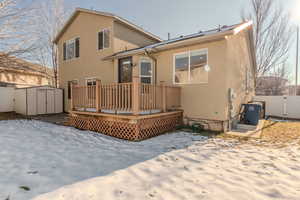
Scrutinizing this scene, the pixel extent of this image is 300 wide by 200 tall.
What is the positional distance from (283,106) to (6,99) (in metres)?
20.4

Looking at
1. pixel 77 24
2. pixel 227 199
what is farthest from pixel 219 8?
pixel 227 199

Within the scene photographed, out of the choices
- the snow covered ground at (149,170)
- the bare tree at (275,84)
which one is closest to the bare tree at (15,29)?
the snow covered ground at (149,170)

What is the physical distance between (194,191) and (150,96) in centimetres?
410

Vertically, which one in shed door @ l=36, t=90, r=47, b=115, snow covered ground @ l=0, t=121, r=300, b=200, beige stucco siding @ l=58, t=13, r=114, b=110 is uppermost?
beige stucco siding @ l=58, t=13, r=114, b=110

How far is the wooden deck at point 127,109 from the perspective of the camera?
5.77 m

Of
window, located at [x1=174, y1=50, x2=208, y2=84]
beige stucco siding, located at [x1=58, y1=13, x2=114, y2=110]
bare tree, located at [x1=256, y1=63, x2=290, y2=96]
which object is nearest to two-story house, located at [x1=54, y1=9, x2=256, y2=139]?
window, located at [x1=174, y1=50, x2=208, y2=84]

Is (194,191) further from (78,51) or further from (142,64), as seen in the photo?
(78,51)

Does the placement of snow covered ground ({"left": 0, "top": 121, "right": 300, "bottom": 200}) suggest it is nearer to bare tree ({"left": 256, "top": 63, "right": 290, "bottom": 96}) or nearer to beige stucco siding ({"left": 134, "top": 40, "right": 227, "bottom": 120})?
beige stucco siding ({"left": 134, "top": 40, "right": 227, "bottom": 120})

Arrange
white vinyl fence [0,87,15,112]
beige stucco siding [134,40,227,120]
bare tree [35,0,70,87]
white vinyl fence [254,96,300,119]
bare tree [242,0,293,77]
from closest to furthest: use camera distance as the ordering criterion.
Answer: beige stucco siding [134,40,227,120] → white vinyl fence [254,96,300,119] → white vinyl fence [0,87,15,112] → bare tree [242,0,293,77] → bare tree [35,0,70,87]

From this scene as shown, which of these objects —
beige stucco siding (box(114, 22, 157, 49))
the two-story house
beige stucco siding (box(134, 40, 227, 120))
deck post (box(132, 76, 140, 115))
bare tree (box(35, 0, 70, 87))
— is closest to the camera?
deck post (box(132, 76, 140, 115))

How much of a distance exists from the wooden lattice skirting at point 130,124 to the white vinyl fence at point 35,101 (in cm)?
539

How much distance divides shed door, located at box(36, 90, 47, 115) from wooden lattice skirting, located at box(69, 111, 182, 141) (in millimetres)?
5319

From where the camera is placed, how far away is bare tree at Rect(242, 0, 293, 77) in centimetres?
1530

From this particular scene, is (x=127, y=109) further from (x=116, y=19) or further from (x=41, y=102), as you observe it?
(x=41, y=102)
